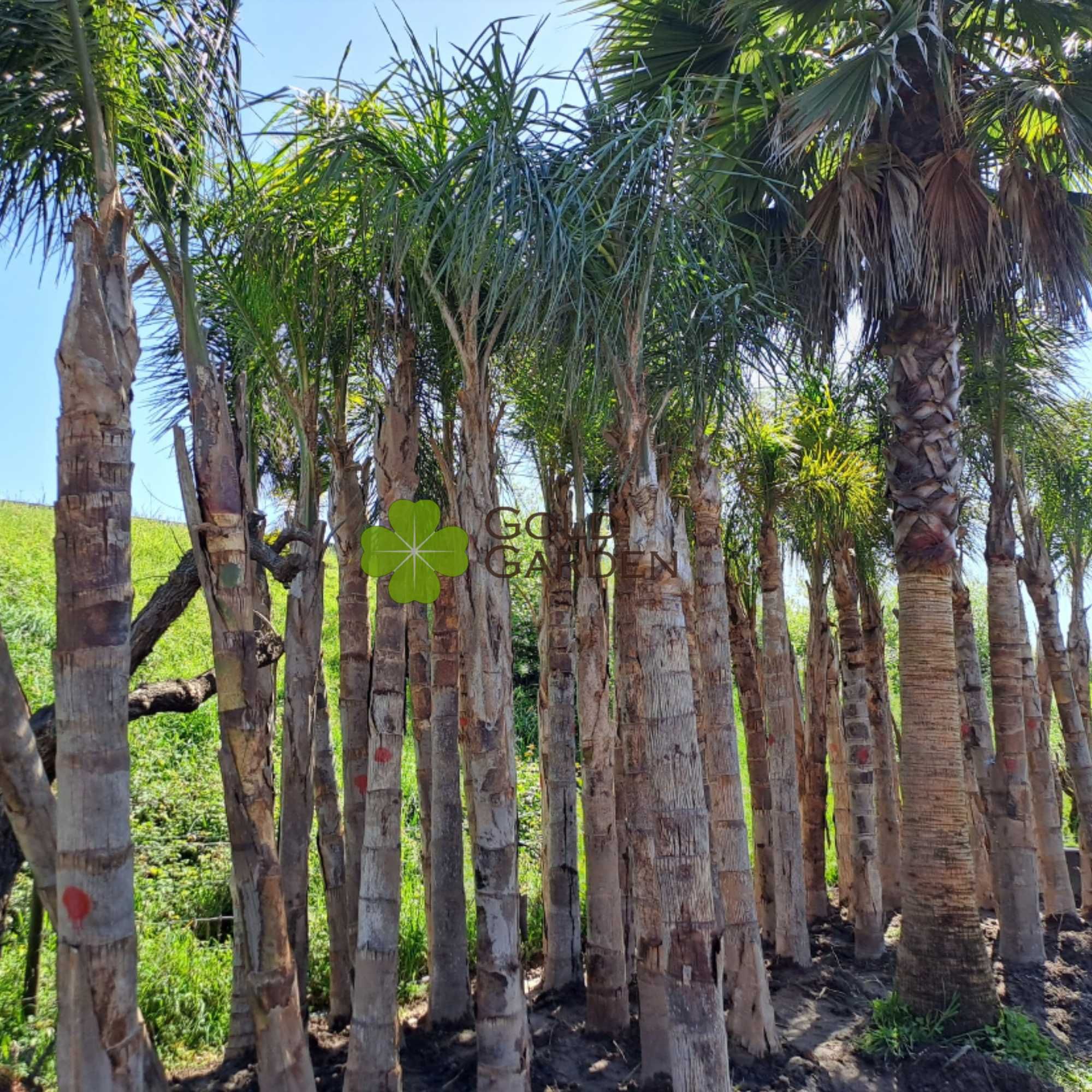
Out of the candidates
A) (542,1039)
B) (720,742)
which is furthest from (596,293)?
(542,1039)

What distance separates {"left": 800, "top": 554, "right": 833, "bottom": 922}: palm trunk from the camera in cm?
1063

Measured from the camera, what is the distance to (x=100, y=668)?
11.4ft

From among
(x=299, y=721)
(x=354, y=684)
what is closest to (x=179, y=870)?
(x=354, y=684)

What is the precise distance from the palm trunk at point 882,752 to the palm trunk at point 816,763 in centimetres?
52

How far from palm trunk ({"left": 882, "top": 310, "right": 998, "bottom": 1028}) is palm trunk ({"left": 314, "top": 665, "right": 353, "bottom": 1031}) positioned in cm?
424

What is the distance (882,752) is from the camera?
441 inches

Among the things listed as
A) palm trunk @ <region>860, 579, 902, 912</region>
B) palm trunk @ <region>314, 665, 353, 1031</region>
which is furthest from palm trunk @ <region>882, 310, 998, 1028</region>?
palm trunk @ <region>314, 665, 353, 1031</region>

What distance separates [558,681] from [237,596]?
381cm

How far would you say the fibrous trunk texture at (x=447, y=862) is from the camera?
6.75 m

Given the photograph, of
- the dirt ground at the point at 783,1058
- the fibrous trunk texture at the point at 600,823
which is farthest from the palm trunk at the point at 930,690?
the fibrous trunk texture at the point at 600,823

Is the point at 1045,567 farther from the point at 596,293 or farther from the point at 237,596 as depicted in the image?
the point at 237,596

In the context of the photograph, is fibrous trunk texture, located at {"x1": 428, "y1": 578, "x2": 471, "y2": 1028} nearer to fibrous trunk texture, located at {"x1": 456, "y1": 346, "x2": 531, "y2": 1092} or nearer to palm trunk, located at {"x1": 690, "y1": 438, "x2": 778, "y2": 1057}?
fibrous trunk texture, located at {"x1": 456, "y1": 346, "x2": 531, "y2": 1092}

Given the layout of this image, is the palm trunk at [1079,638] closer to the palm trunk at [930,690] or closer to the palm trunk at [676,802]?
the palm trunk at [930,690]

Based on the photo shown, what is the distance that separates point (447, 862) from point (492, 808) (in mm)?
2153
